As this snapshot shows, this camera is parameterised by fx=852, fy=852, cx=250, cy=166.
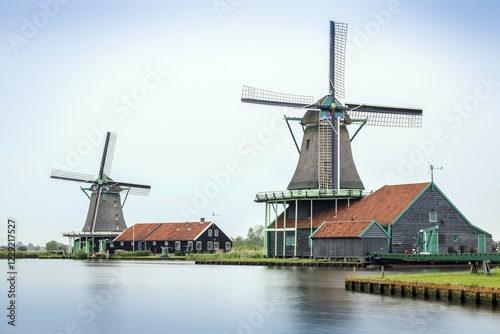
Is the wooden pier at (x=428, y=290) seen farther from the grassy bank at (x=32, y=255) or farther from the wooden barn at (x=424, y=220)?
the grassy bank at (x=32, y=255)

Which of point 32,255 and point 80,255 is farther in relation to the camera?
point 32,255

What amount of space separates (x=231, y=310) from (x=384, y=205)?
29.7 m

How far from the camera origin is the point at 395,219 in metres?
55.9

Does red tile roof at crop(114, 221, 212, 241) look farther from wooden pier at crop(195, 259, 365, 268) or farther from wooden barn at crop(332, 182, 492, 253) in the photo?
wooden barn at crop(332, 182, 492, 253)

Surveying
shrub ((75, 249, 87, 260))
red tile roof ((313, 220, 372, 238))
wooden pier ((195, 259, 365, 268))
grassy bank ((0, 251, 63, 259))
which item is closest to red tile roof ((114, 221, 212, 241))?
shrub ((75, 249, 87, 260))

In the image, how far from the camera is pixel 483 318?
2598 cm

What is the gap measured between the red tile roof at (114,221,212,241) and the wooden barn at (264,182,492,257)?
24.8 meters

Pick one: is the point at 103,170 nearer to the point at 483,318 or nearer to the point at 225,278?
the point at 225,278

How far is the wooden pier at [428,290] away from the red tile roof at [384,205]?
20.7 metres

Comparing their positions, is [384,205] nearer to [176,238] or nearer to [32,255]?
[176,238]

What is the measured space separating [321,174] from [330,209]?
118 inches

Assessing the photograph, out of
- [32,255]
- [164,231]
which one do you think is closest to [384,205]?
[164,231]

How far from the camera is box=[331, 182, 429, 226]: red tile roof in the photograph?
56.8 m

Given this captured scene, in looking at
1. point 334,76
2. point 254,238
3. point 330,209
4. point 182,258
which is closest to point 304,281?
point 330,209
